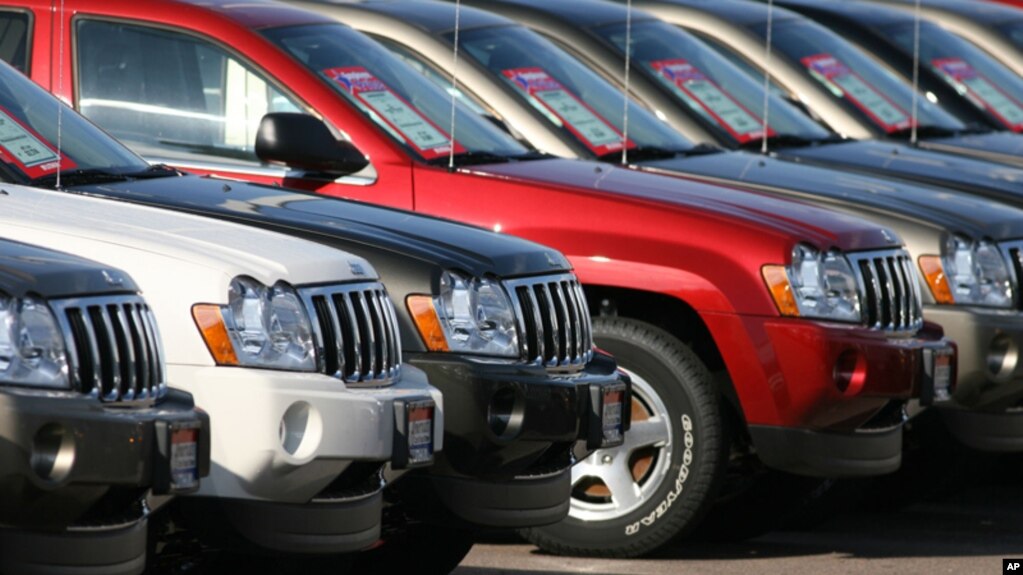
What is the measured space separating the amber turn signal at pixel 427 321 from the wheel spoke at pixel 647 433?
1.61 meters

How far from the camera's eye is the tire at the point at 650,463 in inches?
312

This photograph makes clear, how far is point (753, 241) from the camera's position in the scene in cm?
793

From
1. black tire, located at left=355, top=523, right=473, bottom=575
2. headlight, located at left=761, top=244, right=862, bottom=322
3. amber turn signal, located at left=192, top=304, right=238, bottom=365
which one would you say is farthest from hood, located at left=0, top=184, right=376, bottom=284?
headlight, located at left=761, top=244, right=862, bottom=322

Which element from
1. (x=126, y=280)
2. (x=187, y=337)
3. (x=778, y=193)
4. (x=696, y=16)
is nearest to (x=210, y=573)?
(x=187, y=337)

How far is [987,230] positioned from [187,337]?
4.49m

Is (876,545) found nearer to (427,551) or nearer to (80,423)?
(427,551)

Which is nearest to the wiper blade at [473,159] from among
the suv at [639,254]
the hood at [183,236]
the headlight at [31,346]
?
the suv at [639,254]

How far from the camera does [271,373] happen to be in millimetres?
5652

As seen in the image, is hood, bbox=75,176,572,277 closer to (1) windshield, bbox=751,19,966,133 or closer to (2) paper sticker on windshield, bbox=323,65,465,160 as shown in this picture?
(2) paper sticker on windshield, bbox=323,65,465,160

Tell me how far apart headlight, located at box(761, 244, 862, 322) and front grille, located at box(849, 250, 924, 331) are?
0.19 ft

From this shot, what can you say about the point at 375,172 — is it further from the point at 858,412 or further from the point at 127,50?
the point at 858,412

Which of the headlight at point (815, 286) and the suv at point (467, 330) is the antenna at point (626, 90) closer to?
the headlight at point (815, 286)

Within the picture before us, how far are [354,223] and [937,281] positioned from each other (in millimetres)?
3021

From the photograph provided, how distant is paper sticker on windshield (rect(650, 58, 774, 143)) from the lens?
11117 millimetres
